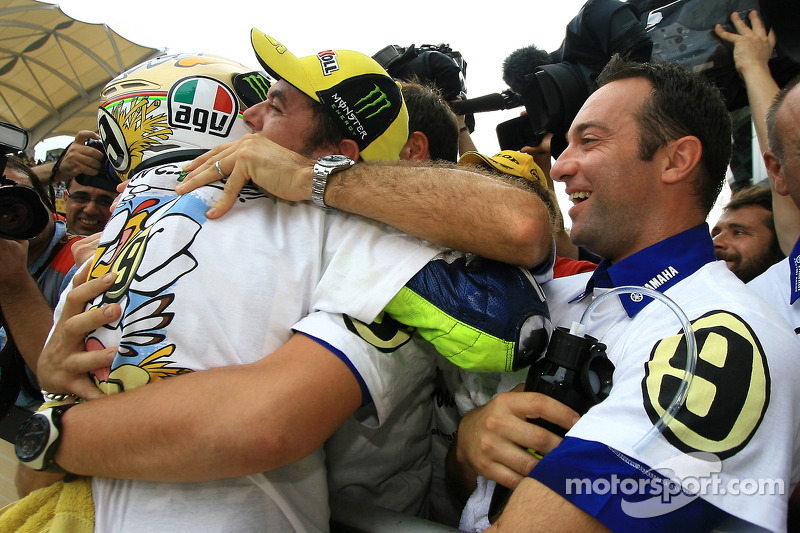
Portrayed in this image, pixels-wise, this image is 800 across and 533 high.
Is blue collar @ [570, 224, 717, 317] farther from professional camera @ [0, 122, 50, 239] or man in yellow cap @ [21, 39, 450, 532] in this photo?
professional camera @ [0, 122, 50, 239]

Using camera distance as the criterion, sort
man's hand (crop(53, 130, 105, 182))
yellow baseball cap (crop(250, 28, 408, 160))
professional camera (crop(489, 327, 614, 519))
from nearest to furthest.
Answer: professional camera (crop(489, 327, 614, 519)) → yellow baseball cap (crop(250, 28, 408, 160)) → man's hand (crop(53, 130, 105, 182))

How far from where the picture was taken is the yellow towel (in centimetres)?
104

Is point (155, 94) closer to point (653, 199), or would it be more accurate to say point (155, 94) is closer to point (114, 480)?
point (114, 480)

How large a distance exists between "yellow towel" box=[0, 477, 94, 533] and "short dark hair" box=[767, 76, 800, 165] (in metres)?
2.18

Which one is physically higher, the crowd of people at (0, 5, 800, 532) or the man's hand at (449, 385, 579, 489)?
the crowd of people at (0, 5, 800, 532)

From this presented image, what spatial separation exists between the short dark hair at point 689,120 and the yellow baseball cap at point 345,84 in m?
0.79

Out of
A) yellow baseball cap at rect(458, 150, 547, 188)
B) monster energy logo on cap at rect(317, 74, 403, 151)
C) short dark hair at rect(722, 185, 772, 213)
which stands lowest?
short dark hair at rect(722, 185, 772, 213)

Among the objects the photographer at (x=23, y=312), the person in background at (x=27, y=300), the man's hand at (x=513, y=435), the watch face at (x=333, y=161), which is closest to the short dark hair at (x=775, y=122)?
the man's hand at (x=513, y=435)

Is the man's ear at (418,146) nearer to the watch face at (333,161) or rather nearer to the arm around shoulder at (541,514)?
the watch face at (333,161)

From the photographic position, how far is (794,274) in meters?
1.57

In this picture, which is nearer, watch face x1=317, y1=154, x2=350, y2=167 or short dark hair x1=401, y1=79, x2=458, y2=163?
watch face x1=317, y1=154, x2=350, y2=167

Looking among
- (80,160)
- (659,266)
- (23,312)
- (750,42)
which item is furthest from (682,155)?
(80,160)

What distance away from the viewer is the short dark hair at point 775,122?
66.4 inches

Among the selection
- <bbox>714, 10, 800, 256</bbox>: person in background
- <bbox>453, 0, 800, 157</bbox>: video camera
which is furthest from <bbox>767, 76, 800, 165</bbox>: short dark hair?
<bbox>453, 0, 800, 157</bbox>: video camera
